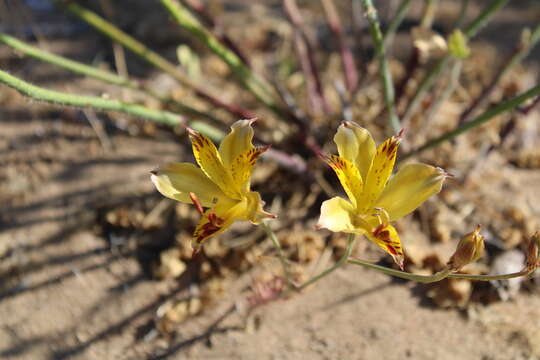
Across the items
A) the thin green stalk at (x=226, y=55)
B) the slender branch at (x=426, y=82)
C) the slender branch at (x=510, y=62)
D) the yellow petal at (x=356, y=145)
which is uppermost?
the slender branch at (x=510, y=62)

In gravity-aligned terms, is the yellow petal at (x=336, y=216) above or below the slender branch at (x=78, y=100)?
below

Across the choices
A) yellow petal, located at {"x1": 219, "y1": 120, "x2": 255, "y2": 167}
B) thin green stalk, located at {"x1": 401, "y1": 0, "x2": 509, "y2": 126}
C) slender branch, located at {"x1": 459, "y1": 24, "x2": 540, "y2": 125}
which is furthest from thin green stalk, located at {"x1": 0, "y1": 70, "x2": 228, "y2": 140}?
slender branch, located at {"x1": 459, "y1": 24, "x2": 540, "y2": 125}

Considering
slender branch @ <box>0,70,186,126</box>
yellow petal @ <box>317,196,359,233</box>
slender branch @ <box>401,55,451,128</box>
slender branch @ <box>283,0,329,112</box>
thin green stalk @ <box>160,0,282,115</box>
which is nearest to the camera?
yellow petal @ <box>317,196,359,233</box>

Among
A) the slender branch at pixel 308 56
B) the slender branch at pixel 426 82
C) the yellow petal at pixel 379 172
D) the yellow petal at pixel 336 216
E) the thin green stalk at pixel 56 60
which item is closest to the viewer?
the yellow petal at pixel 336 216

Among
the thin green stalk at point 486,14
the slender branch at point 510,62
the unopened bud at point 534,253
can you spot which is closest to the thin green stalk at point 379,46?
the thin green stalk at point 486,14

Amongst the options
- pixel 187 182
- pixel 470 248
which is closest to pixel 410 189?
pixel 470 248

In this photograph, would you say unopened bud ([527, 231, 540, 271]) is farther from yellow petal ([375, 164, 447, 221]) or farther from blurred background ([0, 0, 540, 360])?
blurred background ([0, 0, 540, 360])

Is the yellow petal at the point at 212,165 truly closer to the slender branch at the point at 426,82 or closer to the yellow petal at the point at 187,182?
the yellow petal at the point at 187,182
